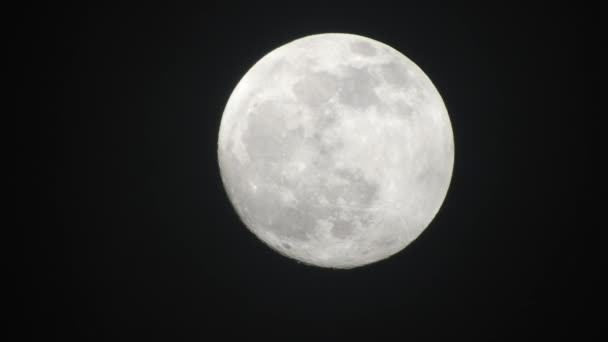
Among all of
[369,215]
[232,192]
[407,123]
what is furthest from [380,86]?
[232,192]

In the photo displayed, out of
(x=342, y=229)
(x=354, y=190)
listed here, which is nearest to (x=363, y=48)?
(x=354, y=190)

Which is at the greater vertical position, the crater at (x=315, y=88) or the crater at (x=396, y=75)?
the crater at (x=396, y=75)

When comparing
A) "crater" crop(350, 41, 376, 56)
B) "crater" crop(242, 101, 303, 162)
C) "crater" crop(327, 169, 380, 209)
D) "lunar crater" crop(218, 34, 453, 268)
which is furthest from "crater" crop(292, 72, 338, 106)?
"crater" crop(327, 169, 380, 209)

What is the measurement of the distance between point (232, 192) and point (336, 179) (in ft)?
2.48

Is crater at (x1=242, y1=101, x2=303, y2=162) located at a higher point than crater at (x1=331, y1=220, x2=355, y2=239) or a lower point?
higher

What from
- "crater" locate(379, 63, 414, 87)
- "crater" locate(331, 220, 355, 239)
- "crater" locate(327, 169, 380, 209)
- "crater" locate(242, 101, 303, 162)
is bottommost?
"crater" locate(331, 220, 355, 239)

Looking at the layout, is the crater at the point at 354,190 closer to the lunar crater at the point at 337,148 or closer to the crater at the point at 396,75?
the lunar crater at the point at 337,148

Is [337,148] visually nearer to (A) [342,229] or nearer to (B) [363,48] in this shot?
(A) [342,229]

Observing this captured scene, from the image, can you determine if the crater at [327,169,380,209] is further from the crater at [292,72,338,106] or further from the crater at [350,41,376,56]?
the crater at [350,41,376,56]

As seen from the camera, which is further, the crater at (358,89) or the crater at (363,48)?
the crater at (363,48)

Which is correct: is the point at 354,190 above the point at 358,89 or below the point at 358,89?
below

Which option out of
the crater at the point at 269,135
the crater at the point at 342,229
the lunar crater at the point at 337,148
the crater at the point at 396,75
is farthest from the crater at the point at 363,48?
the crater at the point at 342,229

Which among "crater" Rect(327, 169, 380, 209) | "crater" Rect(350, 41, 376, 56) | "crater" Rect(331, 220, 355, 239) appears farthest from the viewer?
"crater" Rect(350, 41, 376, 56)

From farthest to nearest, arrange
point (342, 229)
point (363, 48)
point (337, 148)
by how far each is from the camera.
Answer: point (363, 48) < point (342, 229) < point (337, 148)
